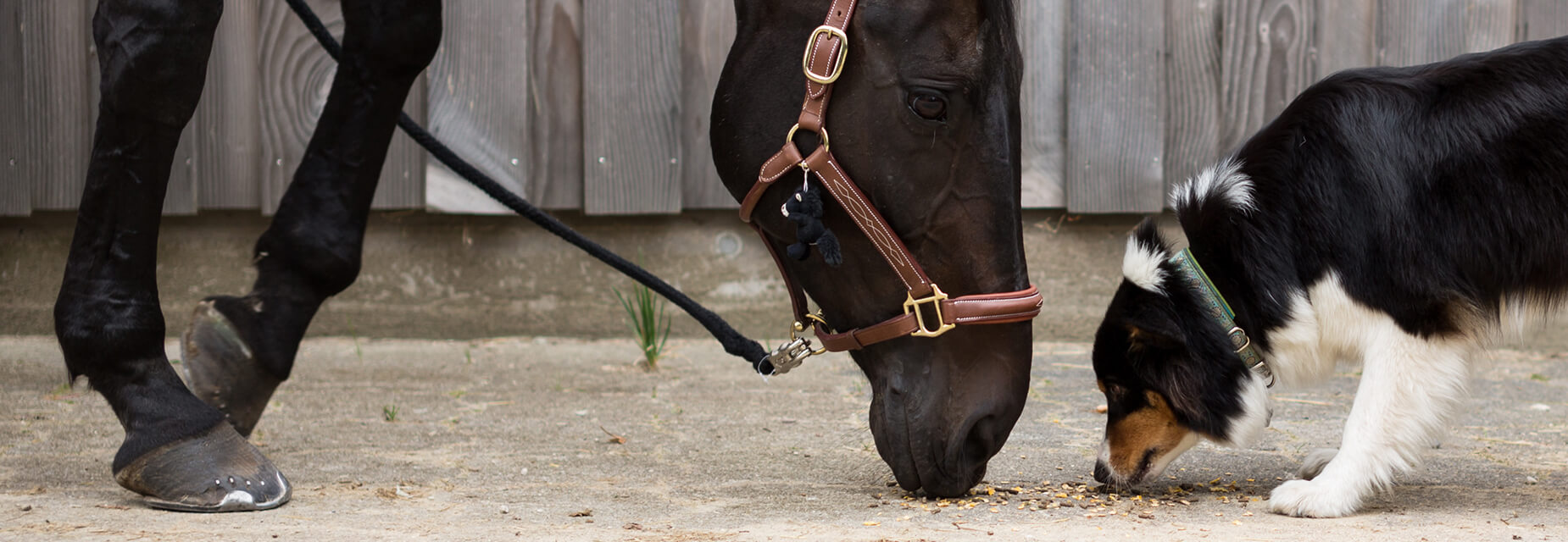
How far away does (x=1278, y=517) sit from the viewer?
2156mm

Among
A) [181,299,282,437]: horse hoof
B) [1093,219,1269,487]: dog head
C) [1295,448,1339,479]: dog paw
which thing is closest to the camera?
[181,299,282,437]: horse hoof

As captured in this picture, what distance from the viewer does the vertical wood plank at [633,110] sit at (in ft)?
13.4

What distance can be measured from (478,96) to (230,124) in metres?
0.79

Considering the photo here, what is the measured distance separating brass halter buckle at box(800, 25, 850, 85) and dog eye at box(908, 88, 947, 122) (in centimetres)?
11

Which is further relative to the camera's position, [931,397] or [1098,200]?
[1098,200]

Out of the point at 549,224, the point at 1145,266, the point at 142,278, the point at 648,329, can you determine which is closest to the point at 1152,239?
the point at 1145,266

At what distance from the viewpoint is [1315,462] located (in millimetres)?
2477

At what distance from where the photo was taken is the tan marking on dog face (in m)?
2.32

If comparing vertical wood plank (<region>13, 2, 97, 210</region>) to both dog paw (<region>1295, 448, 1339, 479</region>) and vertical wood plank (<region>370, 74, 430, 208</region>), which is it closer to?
vertical wood plank (<region>370, 74, 430, 208</region>)

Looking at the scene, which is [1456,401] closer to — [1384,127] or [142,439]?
[1384,127]

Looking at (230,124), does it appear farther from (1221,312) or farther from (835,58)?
(1221,312)

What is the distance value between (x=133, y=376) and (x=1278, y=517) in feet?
6.36

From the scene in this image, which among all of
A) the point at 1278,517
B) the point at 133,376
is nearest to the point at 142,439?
the point at 133,376

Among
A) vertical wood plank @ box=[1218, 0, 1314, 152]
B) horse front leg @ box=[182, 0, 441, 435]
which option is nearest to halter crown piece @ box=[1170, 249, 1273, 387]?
horse front leg @ box=[182, 0, 441, 435]
